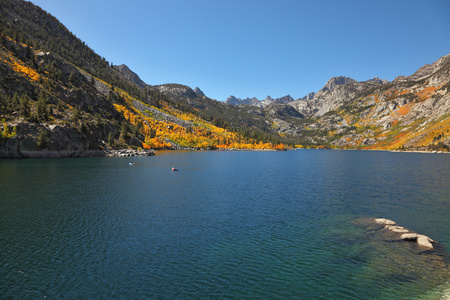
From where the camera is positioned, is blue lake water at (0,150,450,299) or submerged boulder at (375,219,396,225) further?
submerged boulder at (375,219,396,225)

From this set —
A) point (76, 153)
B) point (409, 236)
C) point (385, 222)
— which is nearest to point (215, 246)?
point (409, 236)

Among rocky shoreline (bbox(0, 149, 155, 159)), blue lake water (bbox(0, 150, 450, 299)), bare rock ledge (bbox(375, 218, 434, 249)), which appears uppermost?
rocky shoreline (bbox(0, 149, 155, 159))

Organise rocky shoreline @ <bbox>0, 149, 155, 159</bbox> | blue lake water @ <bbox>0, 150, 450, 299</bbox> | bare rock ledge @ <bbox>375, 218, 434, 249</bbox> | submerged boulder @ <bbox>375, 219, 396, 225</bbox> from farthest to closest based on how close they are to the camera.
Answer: rocky shoreline @ <bbox>0, 149, 155, 159</bbox>, submerged boulder @ <bbox>375, 219, 396, 225</bbox>, bare rock ledge @ <bbox>375, 218, 434, 249</bbox>, blue lake water @ <bbox>0, 150, 450, 299</bbox>

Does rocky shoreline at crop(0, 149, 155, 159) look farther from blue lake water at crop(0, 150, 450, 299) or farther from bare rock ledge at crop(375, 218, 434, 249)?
bare rock ledge at crop(375, 218, 434, 249)

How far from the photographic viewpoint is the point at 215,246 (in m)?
30.4

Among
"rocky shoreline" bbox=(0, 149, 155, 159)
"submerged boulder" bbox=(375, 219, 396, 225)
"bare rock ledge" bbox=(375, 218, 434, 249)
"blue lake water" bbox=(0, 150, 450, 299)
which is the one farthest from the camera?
"rocky shoreline" bbox=(0, 149, 155, 159)

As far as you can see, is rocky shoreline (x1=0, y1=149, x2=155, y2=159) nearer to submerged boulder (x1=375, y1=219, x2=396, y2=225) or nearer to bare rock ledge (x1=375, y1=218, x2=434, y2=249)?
submerged boulder (x1=375, y1=219, x2=396, y2=225)

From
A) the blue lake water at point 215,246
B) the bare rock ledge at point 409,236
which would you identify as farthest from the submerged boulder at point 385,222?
the blue lake water at point 215,246

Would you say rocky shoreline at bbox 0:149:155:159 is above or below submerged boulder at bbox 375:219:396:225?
above

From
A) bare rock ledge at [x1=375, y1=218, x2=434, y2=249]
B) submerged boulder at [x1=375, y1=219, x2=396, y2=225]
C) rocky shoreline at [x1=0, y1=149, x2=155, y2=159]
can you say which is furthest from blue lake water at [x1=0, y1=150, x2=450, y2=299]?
Result: rocky shoreline at [x1=0, y1=149, x2=155, y2=159]

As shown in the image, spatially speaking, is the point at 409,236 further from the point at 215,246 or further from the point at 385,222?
the point at 215,246

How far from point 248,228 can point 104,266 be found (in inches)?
806

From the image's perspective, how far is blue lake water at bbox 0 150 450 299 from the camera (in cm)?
2139

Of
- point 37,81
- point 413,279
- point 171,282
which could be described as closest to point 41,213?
point 171,282
